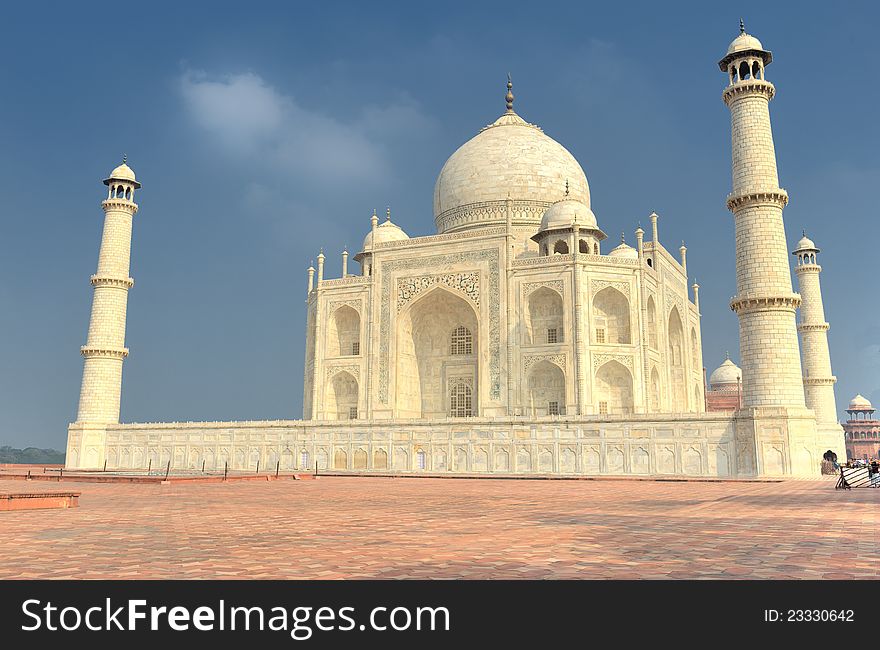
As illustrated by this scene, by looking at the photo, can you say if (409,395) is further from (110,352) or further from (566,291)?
(110,352)

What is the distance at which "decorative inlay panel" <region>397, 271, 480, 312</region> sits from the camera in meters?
30.1

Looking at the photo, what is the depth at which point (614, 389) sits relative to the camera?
93.1ft

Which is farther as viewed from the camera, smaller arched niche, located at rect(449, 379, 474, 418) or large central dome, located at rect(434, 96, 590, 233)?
large central dome, located at rect(434, 96, 590, 233)

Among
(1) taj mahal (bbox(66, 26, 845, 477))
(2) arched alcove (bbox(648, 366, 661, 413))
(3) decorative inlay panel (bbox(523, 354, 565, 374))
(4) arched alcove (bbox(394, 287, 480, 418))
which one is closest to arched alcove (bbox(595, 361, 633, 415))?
(1) taj mahal (bbox(66, 26, 845, 477))

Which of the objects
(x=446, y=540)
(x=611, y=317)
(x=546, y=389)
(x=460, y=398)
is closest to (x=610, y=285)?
(x=611, y=317)

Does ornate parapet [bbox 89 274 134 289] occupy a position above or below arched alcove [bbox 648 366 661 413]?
above

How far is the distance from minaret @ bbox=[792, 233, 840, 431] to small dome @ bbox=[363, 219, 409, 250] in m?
18.9

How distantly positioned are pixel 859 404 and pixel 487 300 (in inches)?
1899

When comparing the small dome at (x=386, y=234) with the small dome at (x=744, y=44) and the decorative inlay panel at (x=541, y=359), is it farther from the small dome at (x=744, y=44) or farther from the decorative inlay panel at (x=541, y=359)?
the small dome at (x=744, y=44)

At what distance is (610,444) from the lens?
22016mm

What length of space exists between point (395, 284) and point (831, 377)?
19.6m

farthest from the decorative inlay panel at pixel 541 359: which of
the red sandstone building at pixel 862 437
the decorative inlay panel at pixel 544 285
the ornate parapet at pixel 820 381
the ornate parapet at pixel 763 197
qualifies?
the red sandstone building at pixel 862 437

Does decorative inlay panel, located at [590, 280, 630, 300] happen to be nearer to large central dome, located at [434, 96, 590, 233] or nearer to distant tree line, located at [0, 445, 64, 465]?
large central dome, located at [434, 96, 590, 233]

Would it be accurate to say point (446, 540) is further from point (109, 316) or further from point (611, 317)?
point (109, 316)
